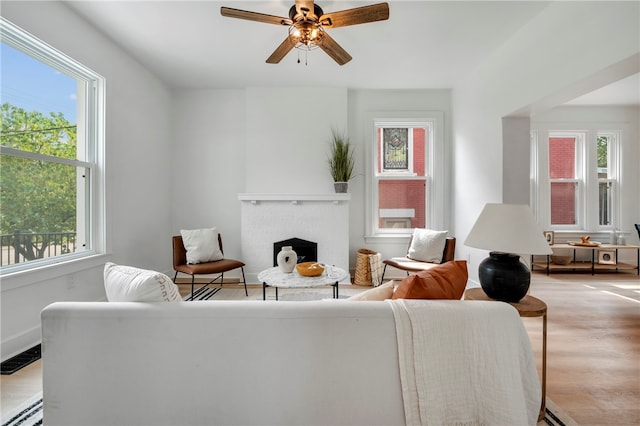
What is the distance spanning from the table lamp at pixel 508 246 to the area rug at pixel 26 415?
240cm

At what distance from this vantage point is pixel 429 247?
12.0 feet

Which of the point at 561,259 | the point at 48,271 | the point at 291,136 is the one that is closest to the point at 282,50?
the point at 291,136

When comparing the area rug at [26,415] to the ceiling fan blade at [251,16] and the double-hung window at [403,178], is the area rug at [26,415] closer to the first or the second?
the ceiling fan blade at [251,16]

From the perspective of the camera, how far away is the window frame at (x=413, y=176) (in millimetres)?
4309

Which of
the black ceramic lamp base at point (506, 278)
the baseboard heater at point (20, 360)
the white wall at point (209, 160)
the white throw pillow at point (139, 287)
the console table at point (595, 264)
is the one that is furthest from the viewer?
the console table at point (595, 264)

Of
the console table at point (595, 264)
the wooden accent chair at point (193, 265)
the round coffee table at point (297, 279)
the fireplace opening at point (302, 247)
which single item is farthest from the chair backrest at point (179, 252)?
the console table at point (595, 264)

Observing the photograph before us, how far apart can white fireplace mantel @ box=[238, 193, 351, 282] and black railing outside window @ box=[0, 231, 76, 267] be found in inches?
73.3

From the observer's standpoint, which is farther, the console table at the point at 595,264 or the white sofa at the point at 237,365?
the console table at the point at 595,264

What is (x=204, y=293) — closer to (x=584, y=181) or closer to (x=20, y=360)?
(x=20, y=360)

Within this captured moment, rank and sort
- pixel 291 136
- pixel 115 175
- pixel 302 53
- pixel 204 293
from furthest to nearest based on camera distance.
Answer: pixel 291 136
pixel 204 293
pixel 302 53
pixel 115 175

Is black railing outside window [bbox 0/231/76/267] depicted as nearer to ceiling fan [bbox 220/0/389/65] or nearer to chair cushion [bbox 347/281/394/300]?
ceiling fan [bbox 220/0/389/65]

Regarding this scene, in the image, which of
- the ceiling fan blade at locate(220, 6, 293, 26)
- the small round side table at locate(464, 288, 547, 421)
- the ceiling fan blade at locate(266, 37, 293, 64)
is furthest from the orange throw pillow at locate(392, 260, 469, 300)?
the ceiling fan blade at locate(266, 37, 293, 64)

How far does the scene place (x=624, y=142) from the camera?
485 centimetres

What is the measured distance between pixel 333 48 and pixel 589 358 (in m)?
3.00
